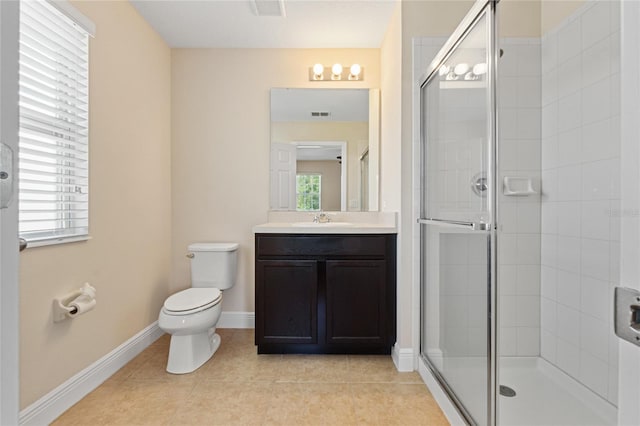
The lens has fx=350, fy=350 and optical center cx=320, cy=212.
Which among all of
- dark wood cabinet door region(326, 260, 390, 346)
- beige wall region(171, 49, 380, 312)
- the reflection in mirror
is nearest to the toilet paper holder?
beige wall region(171, 49, 380, 312)

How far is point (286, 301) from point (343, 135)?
1.46 meters

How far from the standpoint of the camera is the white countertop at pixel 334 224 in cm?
233

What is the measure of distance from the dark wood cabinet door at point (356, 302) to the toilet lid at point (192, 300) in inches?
30.2

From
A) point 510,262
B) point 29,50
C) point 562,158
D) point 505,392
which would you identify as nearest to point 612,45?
point 562,158

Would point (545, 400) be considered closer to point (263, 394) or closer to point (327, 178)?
point (263, 394)

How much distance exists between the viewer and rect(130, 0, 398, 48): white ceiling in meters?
2.34

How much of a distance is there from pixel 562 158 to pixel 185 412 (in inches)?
95.4

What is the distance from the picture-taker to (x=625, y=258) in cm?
45

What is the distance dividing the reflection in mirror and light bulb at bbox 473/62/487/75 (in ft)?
4.88

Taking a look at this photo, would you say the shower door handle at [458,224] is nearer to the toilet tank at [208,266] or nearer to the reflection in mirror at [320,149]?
the reflection in mirror at [320,149]

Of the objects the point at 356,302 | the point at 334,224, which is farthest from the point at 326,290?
the point at 334,224

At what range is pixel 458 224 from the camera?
162 cm

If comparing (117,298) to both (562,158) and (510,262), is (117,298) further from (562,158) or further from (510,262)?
(562,158)

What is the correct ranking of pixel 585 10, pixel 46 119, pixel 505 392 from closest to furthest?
pixel 46 119 < pixel 585 10 < pixel 505 392
